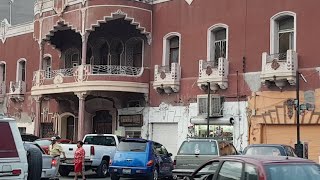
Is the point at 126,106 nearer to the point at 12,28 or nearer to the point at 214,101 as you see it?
the point at 214,101

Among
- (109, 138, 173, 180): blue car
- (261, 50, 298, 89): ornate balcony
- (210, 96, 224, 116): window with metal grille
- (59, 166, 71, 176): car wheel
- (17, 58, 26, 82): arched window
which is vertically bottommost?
(59, 166, 71, 176): car wheel

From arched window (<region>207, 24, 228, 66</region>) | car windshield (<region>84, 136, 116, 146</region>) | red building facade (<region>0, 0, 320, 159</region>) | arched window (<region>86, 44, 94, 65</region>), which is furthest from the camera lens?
arched window (<region>86, 44, 94, 65</region>)

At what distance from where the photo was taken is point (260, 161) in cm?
887

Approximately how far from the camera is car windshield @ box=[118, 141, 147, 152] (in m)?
21.1

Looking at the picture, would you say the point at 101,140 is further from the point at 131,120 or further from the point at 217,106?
the point at 131,120

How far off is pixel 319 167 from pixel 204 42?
2076 cm

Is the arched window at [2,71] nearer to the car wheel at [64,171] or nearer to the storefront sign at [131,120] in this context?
the storefront sign at [131,120]

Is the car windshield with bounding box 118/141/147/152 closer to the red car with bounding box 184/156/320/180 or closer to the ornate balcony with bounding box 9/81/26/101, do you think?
the red car with bounding box 184/156/320/180

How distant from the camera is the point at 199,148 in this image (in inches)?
784

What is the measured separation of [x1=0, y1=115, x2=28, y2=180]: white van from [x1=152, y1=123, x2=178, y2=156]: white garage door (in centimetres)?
2011

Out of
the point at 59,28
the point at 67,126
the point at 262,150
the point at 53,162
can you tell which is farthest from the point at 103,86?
the point at 262,150

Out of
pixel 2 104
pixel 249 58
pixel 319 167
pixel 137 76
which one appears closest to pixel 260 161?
pixel 319 167

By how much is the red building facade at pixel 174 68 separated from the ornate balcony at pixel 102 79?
6 cm

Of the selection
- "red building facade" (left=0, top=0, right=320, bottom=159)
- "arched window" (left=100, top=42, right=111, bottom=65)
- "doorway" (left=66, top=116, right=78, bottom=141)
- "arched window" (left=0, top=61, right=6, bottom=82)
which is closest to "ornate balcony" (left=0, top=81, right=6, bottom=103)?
"arched window" (left=0, top=61, right=6, bottom=82)
